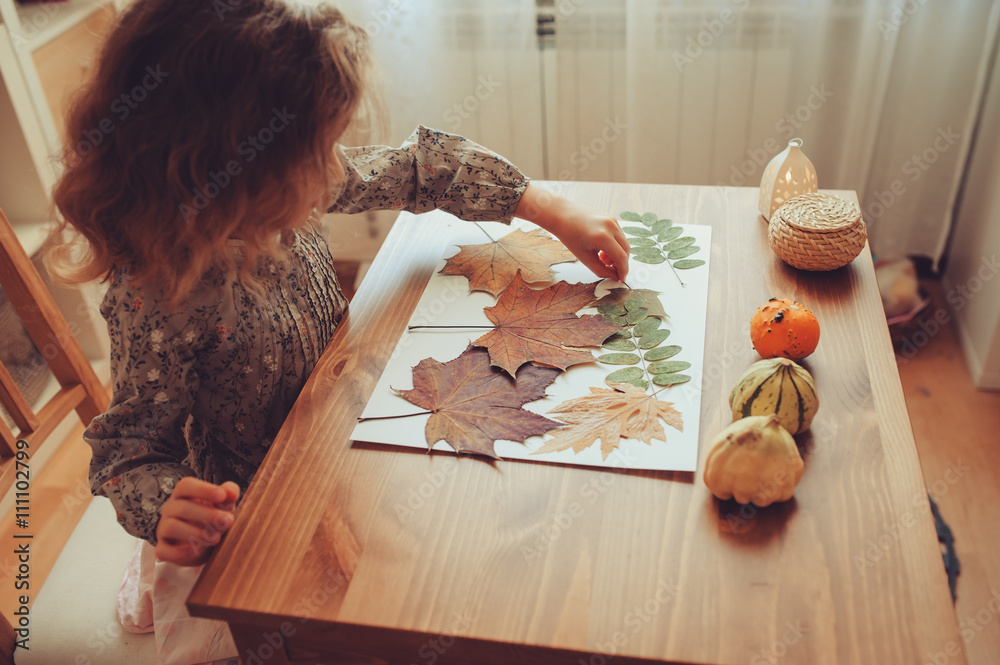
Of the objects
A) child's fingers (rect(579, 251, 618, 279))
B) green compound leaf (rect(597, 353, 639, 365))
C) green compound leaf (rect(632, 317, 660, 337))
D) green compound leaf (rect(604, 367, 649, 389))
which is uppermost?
child's fingers (rect(579, 251, 618, 279))

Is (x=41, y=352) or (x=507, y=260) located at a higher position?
(x=507, y=260)

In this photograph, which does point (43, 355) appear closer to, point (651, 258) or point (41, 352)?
point (41, 352)

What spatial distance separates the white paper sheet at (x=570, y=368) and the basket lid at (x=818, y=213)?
11cm

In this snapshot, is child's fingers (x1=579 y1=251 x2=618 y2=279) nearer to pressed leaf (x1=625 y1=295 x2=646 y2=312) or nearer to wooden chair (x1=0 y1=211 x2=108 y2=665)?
pressed leaf (x1=625 y1=295 x2=646 y2=312)

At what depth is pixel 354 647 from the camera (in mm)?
623

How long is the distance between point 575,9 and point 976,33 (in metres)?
0.87

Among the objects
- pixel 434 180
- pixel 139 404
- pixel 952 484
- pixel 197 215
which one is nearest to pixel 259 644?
pixel 139 404

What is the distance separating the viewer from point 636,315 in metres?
0.87

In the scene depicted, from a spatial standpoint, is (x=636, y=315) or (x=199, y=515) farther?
(x=636, y=315)

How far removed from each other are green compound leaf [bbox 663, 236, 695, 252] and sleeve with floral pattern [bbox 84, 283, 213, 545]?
57cm

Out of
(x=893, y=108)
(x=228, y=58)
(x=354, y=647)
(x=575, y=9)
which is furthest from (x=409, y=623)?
(x=893, y=108)

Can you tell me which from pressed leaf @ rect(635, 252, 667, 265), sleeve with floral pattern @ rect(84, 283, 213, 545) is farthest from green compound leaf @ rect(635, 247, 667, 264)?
sleeve with floral pattern @ rect(84, 283, 213, 545)

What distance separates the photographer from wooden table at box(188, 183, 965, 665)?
57 centimetres

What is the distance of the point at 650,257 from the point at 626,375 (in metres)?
0.24
